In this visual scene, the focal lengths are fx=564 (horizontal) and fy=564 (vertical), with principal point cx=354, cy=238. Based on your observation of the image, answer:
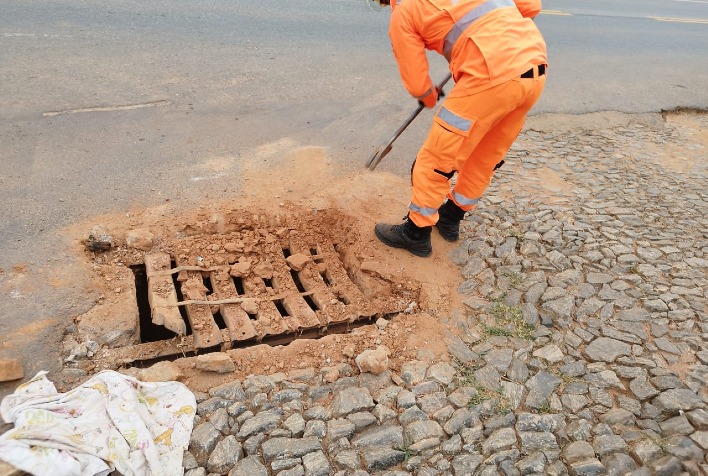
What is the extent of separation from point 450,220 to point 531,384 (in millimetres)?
1368

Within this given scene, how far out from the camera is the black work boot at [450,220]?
12.9ft

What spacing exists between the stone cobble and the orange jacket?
4.41ft

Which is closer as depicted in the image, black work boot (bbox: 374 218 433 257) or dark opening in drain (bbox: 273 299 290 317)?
dark opening in drain (bbox: 273 299 290 317)

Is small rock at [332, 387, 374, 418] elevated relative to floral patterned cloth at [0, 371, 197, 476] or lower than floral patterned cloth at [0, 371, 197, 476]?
lower

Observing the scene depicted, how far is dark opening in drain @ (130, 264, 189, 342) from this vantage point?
351 centimetres

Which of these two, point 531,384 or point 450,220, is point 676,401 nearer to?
point 531,384

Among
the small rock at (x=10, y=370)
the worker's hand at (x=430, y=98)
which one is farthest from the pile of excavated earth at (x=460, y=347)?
the worker's hand at (x=430, y=98)

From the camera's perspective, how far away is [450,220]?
3967 mm

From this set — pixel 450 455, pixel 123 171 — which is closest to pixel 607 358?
pixel 450 455

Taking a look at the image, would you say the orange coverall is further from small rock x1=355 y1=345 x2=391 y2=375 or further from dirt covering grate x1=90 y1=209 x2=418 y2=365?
small rock x1=355 y1=345 x2=391 y2=375

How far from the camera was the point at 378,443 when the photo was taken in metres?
2.59

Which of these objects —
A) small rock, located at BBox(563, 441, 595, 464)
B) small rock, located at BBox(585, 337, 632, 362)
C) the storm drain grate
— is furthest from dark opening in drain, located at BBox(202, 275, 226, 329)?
small rock, located at BBox(585, 337, 632, 362)

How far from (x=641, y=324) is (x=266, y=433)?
2.29 meters

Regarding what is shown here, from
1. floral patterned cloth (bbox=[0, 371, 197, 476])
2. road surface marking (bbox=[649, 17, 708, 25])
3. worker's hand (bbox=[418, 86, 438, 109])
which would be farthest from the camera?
road surface marking (bbox=[649, 17, 708, 25])
